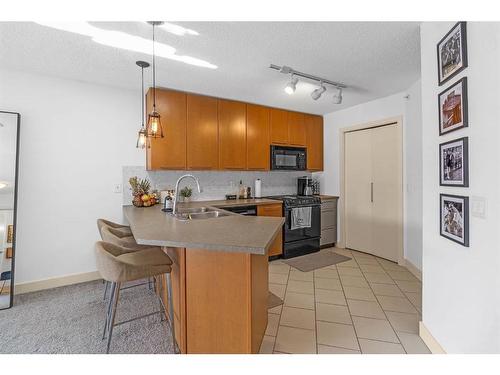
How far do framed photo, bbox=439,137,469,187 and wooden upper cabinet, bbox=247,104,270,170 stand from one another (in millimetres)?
2523

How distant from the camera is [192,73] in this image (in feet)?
8.73

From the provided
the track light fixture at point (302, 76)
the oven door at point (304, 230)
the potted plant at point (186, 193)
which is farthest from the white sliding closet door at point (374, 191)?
the potted plant at point (186, 193)

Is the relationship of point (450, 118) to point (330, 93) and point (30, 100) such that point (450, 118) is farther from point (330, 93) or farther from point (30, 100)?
point (30, 100)

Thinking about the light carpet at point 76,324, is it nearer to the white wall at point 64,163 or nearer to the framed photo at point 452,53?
the white wall at point 64,163

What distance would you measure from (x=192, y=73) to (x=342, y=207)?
3.16 metres

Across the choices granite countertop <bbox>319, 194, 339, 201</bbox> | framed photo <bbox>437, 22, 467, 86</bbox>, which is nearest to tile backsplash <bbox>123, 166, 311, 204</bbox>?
granite countertop <bbox>319, 194, 339, 201</bbox>

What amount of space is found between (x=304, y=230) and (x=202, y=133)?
2157 millimetres

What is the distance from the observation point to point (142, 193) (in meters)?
3.15

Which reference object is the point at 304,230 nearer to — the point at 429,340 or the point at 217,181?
the point at 217,181

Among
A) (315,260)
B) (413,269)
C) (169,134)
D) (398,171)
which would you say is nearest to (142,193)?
(169,134)

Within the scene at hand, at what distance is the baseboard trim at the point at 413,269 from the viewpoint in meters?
2.95

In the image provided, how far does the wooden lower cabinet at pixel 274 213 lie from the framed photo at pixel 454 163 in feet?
7.31

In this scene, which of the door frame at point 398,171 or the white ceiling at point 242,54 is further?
the door frame at point 398,171
